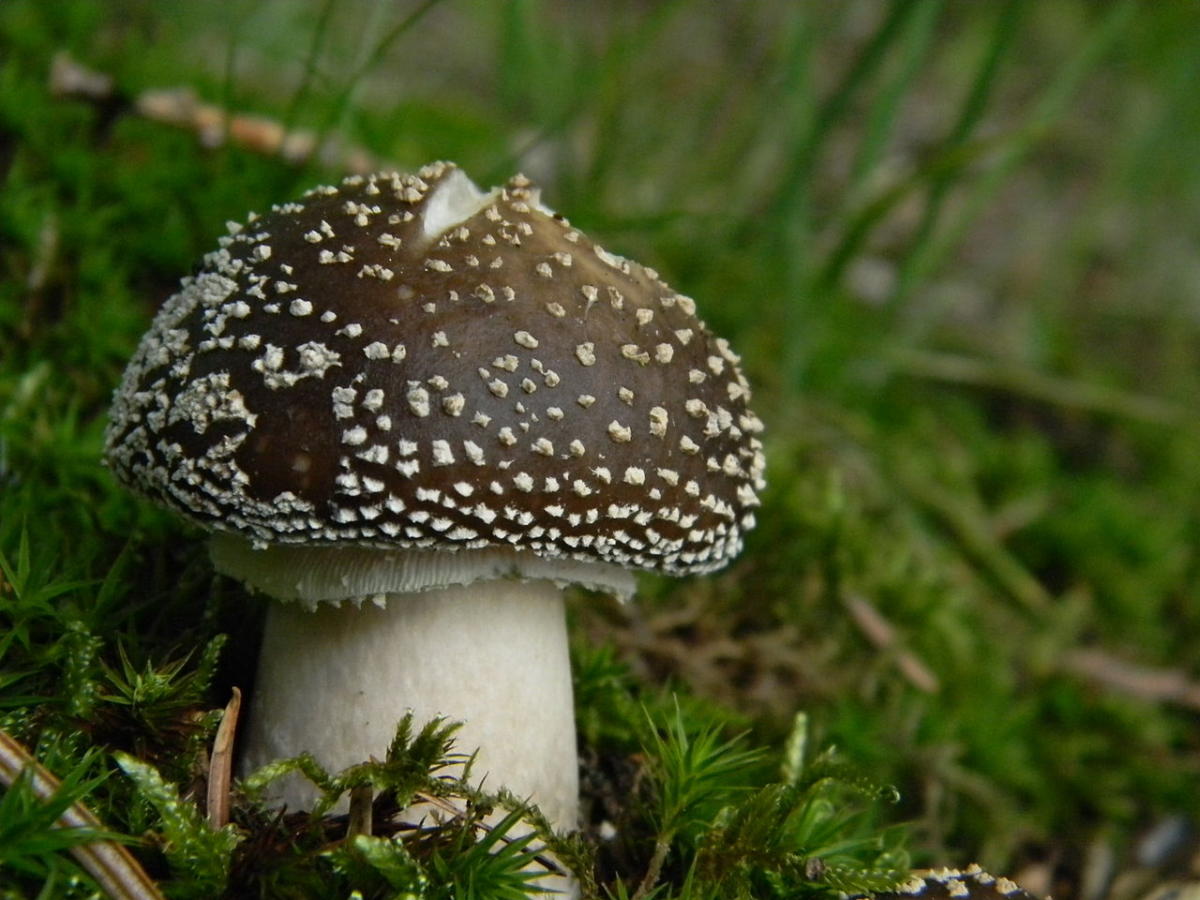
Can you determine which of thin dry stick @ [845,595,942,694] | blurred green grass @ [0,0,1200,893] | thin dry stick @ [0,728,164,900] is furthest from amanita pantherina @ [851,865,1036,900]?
thin dry stick @ [0,728,164,900]

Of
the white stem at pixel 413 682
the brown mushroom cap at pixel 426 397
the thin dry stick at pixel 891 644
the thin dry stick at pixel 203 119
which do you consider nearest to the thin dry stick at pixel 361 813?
the white stem at pixel 413 682

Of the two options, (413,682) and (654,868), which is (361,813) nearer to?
(413,682)

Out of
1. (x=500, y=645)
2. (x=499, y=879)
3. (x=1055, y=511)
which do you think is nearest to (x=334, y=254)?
(x=500, y=645)

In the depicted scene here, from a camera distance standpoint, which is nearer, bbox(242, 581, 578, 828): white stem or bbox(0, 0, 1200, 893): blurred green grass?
bbox(242, 581, 578, 828): white stem

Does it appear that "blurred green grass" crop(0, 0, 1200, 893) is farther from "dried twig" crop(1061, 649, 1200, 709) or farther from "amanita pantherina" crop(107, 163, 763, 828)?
"amanita pantherina" crop(107, 163, 763, 828)

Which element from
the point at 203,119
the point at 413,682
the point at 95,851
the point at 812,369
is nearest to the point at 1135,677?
the point at 812,369

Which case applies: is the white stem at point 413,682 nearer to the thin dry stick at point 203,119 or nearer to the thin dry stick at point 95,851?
the thin dry stick at point 95,851
